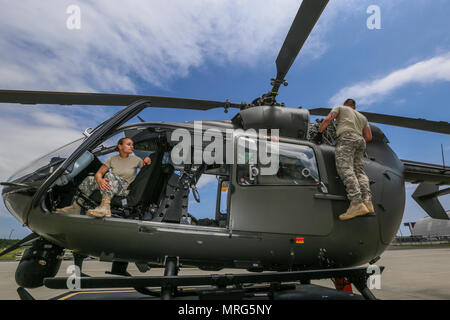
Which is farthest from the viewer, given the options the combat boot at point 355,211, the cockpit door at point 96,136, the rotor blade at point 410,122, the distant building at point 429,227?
the distant building at point 429,227

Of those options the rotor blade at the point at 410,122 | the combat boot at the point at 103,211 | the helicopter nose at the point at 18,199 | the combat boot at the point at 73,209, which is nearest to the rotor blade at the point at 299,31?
the rotor blade at the point at 410,122

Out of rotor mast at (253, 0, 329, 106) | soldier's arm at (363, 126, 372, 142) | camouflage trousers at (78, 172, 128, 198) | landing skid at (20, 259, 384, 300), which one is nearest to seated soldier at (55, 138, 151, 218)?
camouflage trousers at (78, 172, 128, 198)

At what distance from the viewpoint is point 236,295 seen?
10.3 ft

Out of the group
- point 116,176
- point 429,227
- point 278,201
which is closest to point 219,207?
point 278,201

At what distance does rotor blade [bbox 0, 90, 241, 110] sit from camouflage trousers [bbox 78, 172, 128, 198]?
1146 millimetres

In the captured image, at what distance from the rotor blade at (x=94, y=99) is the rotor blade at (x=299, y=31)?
1299 mm

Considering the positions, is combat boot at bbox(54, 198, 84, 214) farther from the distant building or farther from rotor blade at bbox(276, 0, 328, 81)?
the distant building

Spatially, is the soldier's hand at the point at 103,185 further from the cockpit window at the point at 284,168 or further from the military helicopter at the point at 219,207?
the cockpit window at the point at 284,168

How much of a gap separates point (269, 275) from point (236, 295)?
1.42ft

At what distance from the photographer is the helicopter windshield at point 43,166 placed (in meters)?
3.35

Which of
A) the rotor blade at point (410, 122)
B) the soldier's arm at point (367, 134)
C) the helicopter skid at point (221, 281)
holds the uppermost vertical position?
the rotor blade at point (410, 122)

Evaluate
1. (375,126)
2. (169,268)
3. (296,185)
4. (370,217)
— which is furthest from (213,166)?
(375,126)

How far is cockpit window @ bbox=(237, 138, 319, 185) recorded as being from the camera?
3.50 m

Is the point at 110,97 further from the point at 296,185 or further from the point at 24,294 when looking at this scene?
the point at 296,185
